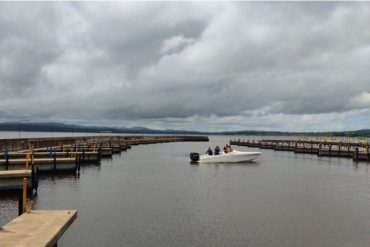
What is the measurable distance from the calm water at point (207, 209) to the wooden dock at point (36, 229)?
2.14 meters

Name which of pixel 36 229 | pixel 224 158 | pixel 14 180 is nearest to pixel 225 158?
pixel 224 158

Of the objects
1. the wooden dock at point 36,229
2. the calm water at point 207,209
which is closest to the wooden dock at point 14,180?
the calm water at point 207,209

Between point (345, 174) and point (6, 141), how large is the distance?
49.5m

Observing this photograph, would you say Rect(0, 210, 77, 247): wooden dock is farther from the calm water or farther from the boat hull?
the boat hull

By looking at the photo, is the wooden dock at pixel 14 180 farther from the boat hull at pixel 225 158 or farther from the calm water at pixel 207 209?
the boat hull at pixel 225 158

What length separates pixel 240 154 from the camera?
75312 mm

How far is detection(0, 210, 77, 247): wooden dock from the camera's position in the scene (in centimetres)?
1733

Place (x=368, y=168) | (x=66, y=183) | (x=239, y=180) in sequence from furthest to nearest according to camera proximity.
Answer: (x=368, y=168) → (x=239, y=180) → (x=66, y=183)

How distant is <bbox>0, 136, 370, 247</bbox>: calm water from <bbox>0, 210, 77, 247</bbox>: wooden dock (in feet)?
7.02

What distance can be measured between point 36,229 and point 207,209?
51.9 feet

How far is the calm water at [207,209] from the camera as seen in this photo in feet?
81.3

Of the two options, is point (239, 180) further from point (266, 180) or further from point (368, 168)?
point (368, 168)

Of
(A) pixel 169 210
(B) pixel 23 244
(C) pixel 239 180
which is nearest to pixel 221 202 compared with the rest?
(A) pixel 169 210

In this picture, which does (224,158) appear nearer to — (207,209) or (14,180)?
(207,209)
